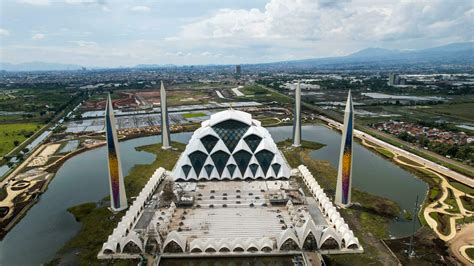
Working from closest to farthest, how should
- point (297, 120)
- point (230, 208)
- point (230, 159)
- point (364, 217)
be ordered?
point (364, 217) < point (230, 208) < point (230, 159) < point (297, 120)

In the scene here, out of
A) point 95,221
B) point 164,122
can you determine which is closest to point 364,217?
point 95,221

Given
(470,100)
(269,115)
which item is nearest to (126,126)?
(269,115)

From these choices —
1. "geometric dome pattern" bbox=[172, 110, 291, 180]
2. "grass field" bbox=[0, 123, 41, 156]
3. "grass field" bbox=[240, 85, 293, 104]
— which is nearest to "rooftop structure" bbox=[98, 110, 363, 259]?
"geometric dome pattern" bbox=[172, 110, 291, 180]

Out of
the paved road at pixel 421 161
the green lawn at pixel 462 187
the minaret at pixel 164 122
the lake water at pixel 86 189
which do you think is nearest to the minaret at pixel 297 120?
the lake water at pixel 86 189

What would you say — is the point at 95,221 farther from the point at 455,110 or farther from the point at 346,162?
the point at 455,110

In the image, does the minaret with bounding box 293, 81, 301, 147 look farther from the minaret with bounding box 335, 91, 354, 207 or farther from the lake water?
the minaret with bounding box 335, 91, 354, 207

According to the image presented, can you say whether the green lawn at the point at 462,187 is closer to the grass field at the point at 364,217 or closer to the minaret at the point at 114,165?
the grass field at the point at 364,217

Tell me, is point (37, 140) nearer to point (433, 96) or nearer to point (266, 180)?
point (266, 180)
